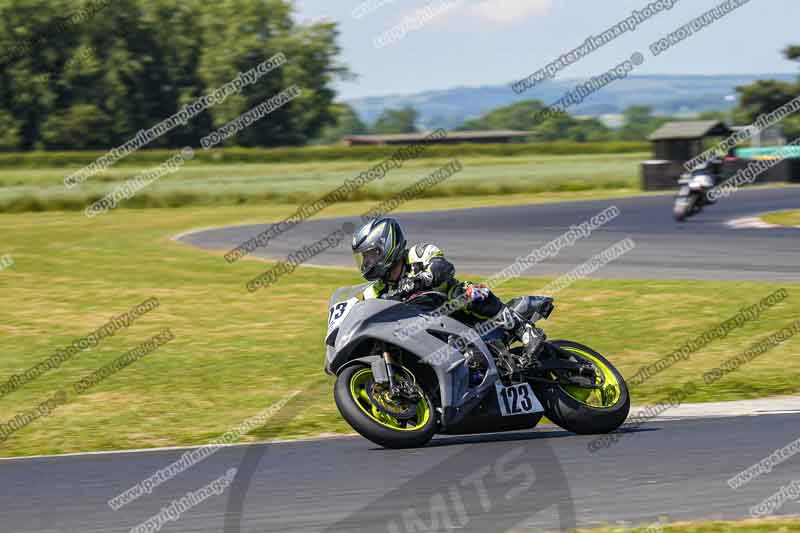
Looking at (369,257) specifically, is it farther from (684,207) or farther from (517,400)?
(684,207)

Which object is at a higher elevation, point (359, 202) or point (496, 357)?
point (496, 357)

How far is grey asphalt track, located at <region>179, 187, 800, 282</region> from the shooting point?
1988cm

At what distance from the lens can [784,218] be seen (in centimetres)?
2766

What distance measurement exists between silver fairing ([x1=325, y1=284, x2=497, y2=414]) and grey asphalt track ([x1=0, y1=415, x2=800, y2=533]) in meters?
0.43

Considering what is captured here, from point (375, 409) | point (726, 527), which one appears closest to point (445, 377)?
point (375, 409)

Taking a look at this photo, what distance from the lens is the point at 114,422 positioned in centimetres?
1005

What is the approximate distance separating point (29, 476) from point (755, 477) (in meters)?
4.62

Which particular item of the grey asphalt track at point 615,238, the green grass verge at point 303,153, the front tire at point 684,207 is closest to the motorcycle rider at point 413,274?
the grey asphalt track at point 615,238

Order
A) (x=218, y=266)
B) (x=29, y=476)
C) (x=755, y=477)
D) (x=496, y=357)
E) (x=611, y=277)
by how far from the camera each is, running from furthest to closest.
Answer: (x=218, y=266) → (x=611, y=277) → (x=496, y=357) → (x=29, y=476) → (x=755, y=477)

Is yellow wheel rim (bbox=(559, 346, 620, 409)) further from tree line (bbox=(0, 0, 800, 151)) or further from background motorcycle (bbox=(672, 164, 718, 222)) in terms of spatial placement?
tree line (bbox=(0, 0, 800, 151))

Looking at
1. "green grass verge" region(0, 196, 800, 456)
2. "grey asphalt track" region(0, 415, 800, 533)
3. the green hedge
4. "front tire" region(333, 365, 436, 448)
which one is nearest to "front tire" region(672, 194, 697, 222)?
"green grass verge" region(0, 196, 800, 456)

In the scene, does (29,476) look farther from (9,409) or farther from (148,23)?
(148,23)

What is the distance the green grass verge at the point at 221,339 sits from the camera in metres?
10.0

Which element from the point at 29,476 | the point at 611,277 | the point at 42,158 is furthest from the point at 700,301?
the point at 42,158
